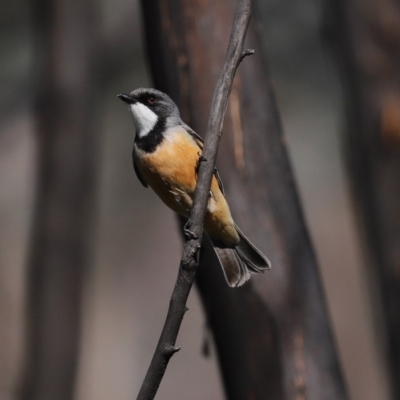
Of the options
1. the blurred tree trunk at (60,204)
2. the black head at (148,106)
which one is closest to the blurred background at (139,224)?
the blurred tree trunk at (60,204)

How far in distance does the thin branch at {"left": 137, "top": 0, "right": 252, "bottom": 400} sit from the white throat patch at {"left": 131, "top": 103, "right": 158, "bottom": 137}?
98cm

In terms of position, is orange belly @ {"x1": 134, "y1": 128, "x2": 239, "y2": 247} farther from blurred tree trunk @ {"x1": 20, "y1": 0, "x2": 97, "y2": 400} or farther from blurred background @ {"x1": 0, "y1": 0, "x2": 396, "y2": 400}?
blurred background @ {"x1": 0, "y1": 0, "x2": 396, "y2": 400}

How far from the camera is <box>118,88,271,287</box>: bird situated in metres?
3.03

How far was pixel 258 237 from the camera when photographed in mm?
3561

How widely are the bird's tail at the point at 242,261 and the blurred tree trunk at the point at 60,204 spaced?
2.25 m

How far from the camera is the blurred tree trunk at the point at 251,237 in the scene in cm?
352

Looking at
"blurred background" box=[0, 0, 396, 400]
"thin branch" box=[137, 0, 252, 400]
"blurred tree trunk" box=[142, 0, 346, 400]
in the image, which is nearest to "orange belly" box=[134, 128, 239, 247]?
"blurred tree trunk" box=[142, 0, 346, 400]

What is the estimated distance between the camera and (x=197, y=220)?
6.77 ft

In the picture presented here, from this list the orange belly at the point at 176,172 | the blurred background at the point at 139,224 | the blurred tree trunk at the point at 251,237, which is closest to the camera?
the orange belly at the point at 176,172

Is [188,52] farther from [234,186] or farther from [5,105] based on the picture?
[5,105]

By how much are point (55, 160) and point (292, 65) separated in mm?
3915

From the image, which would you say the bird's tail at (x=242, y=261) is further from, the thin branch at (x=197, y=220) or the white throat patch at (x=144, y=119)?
the thin branch at (x=197, y=220)

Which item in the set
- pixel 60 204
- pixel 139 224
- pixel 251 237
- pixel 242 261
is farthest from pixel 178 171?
pixel 139 224

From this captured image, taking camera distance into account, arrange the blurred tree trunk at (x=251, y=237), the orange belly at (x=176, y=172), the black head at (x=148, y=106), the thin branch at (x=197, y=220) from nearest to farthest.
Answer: the thin branch at (x=197, y=220) → the orange belly at (x=176, y=172) → the black head at (x=148, y=106) → the blurred tree trunk at (x=251, y=237)
